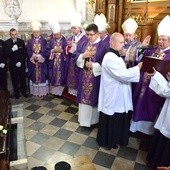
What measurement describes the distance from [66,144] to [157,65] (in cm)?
195

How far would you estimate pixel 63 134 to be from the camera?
12.9 ft

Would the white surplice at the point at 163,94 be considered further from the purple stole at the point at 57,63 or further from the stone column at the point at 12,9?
the stone column at the point at 12,9

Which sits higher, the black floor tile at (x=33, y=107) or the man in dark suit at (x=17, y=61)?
the man in dark suit at (x=17, y=61)

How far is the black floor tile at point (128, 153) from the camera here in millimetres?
3295

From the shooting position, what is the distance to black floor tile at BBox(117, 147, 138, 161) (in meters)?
3.29

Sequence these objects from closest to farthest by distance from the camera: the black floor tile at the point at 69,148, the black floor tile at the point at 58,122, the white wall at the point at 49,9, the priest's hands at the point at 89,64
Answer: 1. the black floor tile at the point at 69,148
2. the priest's hands at the point at 89,64
3. the black floor tile at the point at 58,122
4. the white wall at the point at 49,9

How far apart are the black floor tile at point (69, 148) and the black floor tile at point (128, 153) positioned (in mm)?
679

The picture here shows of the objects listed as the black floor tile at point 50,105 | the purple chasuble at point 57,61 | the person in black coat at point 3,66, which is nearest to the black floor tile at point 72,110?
the black floor tile at point 50,105

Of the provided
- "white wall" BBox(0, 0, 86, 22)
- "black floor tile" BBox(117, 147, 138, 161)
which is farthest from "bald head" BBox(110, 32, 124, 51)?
"white wall" BBox(0, 0, 86, 22)

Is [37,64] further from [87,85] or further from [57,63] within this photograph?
[87,85]

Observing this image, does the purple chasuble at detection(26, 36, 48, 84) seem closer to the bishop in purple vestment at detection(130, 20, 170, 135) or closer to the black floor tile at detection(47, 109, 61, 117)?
the black floor tile at detection(47, 109, 61, 117)

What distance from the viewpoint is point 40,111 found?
15.9 ft

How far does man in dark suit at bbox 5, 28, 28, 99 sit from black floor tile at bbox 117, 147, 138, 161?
10.2 ft

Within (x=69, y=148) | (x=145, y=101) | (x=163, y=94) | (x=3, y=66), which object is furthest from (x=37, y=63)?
(x=163, y=94)
